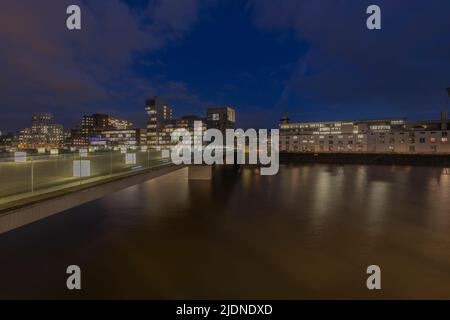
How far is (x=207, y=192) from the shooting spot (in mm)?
33844

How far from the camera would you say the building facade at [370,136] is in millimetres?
89688

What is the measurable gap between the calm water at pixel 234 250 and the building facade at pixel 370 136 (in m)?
79.7

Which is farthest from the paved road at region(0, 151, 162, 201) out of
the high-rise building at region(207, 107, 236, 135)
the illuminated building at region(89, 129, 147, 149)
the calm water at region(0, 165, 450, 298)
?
the illuminated building at region(89, 129, 147, 149)

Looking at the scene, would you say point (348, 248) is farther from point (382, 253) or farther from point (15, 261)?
point (15, 261)

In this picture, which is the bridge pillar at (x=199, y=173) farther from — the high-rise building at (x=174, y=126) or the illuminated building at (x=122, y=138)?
the illuminated building at (x=122, y=138)

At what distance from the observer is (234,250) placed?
558 inches

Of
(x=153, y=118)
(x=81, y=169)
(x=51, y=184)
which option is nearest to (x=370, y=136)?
(x=81, y=169)

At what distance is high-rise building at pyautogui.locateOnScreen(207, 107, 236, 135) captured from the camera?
445 ft

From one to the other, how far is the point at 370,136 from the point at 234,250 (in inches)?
4273

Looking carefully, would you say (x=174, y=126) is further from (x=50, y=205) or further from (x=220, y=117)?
(x=50, y=205)

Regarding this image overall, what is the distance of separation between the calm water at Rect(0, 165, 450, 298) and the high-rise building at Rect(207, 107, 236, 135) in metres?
110

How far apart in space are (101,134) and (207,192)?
17345 cm

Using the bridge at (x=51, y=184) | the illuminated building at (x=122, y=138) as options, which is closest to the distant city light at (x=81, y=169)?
the bridge at (x=51, y=184)
